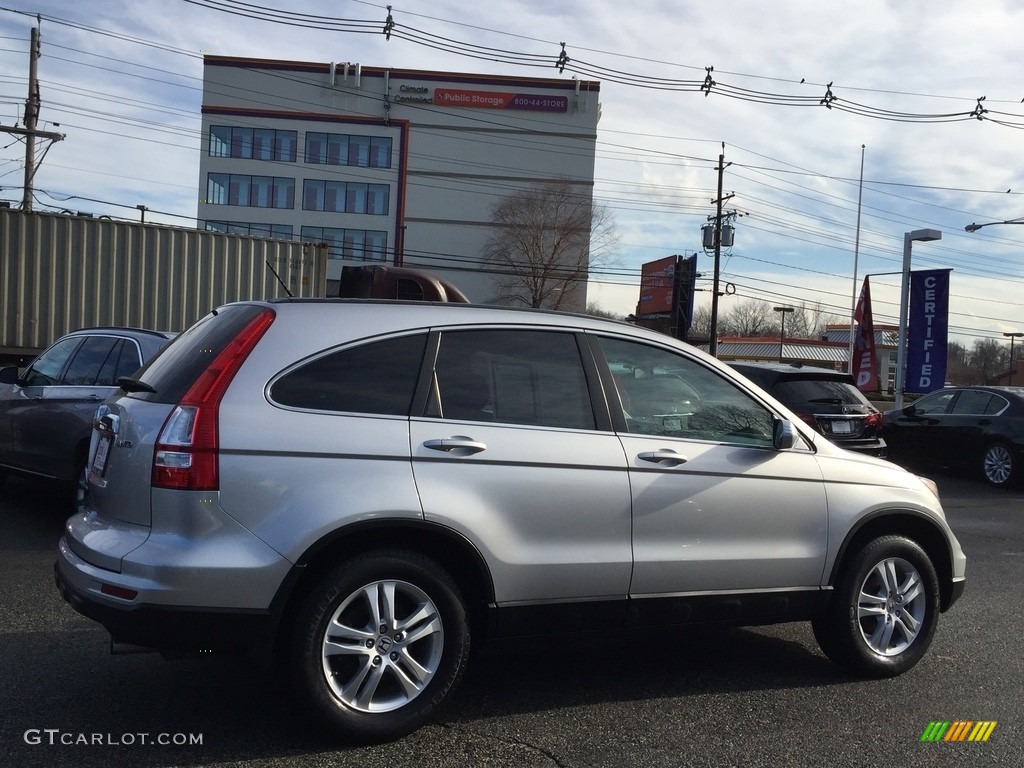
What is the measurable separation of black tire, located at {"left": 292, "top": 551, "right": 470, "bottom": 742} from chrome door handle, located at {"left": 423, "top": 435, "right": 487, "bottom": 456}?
439mm

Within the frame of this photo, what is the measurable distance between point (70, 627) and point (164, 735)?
1761mm

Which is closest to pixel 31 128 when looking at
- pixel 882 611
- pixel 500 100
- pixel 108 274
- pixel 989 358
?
pixel 108 274

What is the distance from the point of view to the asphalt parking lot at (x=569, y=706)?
11.9 ft

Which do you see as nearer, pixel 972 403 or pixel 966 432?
pixel 966 432

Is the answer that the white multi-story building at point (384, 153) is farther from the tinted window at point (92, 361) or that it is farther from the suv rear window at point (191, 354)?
the suv rear window at point (191, 354)

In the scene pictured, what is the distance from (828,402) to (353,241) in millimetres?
60608

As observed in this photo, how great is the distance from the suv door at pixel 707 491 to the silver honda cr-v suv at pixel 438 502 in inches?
0.4

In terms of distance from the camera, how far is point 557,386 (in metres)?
4.14

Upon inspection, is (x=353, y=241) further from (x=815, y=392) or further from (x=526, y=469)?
(x=526, y=469)

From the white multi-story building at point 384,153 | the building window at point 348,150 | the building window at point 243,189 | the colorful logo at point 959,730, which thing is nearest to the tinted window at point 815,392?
the colorful logo at point 959,730

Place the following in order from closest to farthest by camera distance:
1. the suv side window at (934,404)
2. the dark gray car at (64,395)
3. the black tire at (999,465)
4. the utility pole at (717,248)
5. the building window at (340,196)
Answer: the dark gray car at (64,395) → the black tire at (999,465) → the suv side window at (934,404) → the utility pole at (717,248) → the building window at (340,196)

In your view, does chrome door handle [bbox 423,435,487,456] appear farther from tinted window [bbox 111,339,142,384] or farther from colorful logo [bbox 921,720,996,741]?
tinted window [bbox 111,339,142,384]

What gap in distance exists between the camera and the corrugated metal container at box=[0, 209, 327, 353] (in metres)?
14.2

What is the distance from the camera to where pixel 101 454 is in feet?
12.4
